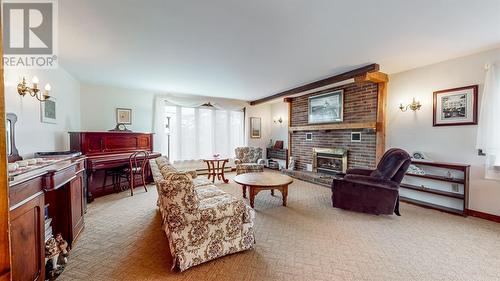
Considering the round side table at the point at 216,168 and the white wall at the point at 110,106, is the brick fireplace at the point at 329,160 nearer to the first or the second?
the round side table at the point at 216,168

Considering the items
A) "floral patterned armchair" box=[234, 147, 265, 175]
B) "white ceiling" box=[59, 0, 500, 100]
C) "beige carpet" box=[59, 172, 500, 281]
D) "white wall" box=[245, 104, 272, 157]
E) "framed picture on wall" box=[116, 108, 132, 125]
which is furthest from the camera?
"white wall" box=[245, 104, 272, 157]

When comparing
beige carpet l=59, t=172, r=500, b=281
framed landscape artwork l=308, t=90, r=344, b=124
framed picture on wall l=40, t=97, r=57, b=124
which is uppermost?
framed landscape artwork l=308, t=90, r=344, b=124

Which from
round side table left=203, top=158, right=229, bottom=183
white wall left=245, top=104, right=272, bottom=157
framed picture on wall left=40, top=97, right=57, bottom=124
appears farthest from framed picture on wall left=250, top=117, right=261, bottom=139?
framed picture on wall left=40, top=97, right=57, bottom=124

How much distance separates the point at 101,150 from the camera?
426cm

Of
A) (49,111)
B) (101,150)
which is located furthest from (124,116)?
(49,111)

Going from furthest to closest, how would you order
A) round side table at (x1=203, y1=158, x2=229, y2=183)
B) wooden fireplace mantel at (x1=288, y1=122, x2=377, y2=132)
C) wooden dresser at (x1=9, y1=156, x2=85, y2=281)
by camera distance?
round side table at (x1=203, y1=158, x2=229, y2=183) < wooden fireplace mantel at (x1=288, y1=122, x2=377, y2=132) < wooden dresser at (x1=9, y1=156, x2=85, y2=281)

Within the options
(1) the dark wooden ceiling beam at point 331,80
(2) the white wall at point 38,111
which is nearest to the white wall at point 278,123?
(1) the dark wooden ceiling beam at point 331,80

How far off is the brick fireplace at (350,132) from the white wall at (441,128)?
33 centimetres

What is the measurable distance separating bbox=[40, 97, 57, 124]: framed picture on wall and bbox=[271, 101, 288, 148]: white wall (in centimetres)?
Answer: 576

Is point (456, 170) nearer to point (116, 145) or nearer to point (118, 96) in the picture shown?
point (116, 145)

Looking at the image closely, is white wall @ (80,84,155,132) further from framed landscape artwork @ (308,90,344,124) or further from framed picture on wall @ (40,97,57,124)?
framed landscape artwork @ (308,90,344,124)

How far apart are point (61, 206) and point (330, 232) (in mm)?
3081

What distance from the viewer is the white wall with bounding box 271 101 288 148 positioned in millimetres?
7078

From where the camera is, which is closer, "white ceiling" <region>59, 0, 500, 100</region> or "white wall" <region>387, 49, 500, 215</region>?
"white ceiling" <region>59, 0, 500, 100</region>
